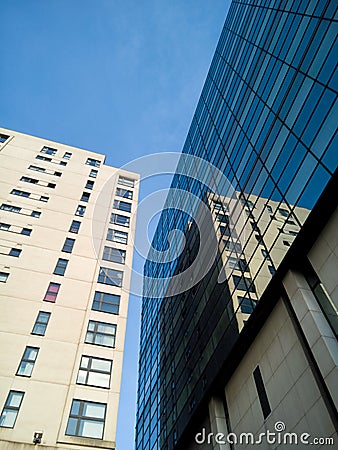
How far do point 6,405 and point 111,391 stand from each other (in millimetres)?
5990

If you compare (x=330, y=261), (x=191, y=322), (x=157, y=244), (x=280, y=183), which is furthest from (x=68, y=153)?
(x=330, y=261)

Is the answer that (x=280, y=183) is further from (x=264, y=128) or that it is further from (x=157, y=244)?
(x=157, y=244)

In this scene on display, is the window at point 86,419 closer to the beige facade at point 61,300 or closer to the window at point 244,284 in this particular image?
the beige facade at point 61,300

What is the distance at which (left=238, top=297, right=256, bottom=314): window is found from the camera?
19625 millimetres

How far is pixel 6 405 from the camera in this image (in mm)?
20406

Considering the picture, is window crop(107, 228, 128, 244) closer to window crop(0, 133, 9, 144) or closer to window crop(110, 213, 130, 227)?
window crop(110, 213, 130, 227)

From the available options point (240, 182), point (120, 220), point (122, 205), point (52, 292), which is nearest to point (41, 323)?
point (52, 292)

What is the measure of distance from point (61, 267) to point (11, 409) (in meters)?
12.3

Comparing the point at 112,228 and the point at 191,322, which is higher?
the point at 112,228

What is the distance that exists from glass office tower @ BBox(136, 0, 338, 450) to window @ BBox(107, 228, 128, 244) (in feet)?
20.4

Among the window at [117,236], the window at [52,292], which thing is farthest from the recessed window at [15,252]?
the window at [117,236]

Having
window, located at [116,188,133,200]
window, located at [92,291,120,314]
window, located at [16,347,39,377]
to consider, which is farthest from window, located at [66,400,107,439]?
window, located at [116,188,133,200]

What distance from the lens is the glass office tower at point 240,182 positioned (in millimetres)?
17578

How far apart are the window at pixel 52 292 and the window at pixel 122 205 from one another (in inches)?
592
